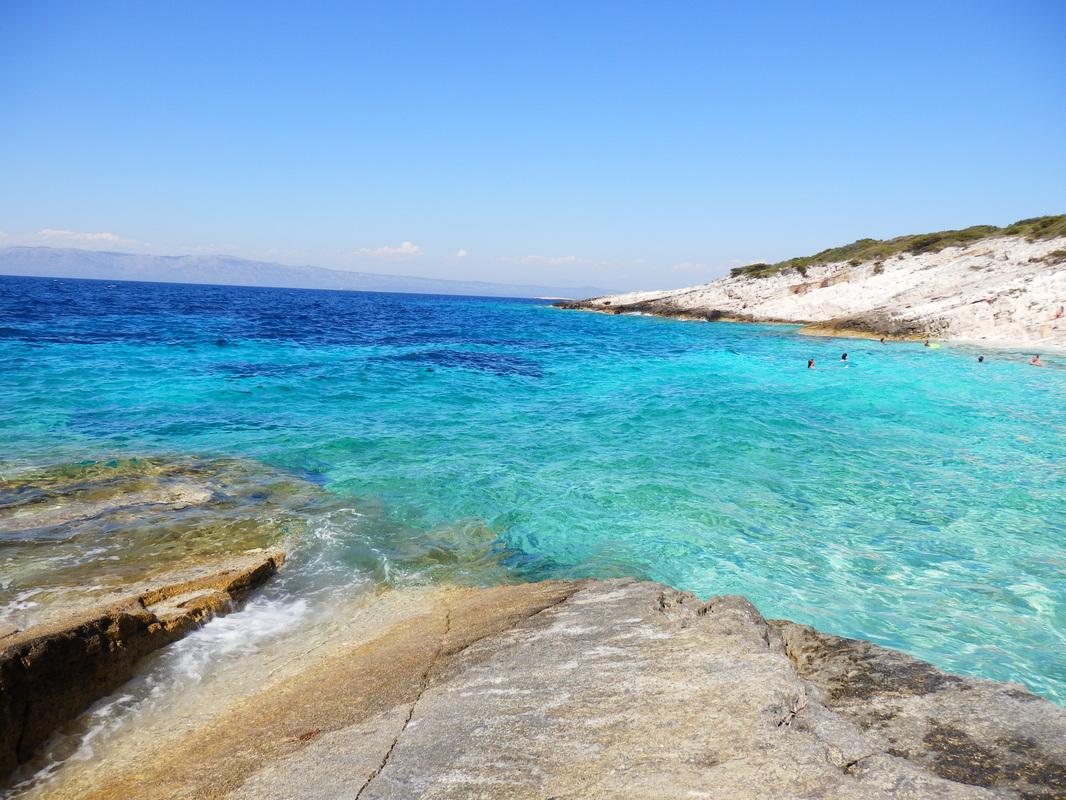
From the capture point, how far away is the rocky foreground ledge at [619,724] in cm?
341

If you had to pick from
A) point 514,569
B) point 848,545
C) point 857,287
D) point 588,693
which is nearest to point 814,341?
point 857,287

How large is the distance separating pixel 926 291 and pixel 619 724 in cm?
6026

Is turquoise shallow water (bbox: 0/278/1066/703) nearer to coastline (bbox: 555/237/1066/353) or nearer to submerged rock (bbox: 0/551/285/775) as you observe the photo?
submerged rock (bbox: 0/551/285/775)

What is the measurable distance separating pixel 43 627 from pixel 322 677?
2.83 meters

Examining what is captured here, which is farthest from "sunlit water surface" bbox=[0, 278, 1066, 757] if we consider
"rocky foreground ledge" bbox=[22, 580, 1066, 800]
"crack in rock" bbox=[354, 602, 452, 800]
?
"crack in rock" bbox=[354, 602, 452, 800]

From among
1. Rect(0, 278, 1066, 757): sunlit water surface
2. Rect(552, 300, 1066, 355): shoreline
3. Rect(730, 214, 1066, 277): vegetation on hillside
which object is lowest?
Rect(0, 278, 1066, 757): sunlit water surface

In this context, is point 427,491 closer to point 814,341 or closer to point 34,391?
point 34,391

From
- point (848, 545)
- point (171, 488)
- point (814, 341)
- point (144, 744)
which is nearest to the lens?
point (144, 744)

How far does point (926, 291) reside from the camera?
51281 millimetres

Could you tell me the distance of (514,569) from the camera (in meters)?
9.30

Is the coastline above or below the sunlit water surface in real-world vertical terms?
above

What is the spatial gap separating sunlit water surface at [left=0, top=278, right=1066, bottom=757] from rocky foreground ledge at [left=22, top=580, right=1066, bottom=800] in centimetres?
185

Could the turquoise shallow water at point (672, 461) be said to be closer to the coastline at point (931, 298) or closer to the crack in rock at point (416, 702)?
the crack in rock at point (416, 702)

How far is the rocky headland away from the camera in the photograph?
142ft
